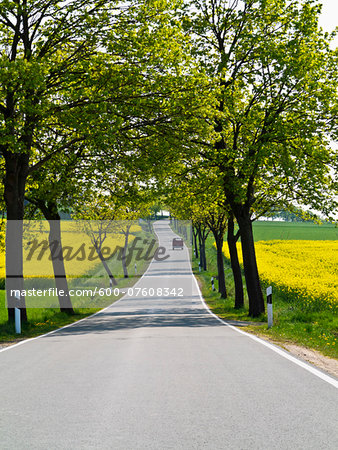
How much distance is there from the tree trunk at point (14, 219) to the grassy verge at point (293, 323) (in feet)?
23.0

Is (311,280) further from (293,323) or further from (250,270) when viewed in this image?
(293,323)

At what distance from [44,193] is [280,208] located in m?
9.66

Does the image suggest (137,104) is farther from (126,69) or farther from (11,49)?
(11,49)

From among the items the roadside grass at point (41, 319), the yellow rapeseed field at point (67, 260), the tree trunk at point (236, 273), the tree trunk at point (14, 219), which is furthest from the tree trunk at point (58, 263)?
the tree trunk at point (236, 273)

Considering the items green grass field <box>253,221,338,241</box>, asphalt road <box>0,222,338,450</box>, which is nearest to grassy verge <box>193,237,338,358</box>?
asphalt road <box>0,222,338,450</box>

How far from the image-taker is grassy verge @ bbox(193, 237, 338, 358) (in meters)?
12.0

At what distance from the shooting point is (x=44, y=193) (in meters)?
18.9

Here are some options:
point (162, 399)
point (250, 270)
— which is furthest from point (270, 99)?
point (162, 399)

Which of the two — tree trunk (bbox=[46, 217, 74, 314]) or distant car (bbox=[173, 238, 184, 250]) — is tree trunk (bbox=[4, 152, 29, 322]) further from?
distant car (bbox=[173, 238, 184, 250])

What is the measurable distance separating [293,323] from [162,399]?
1170 centimetres

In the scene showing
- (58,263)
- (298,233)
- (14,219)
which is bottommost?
(58,263)

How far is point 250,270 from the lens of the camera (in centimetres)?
2025

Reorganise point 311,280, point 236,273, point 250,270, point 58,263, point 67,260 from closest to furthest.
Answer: point 250,270, point 58,263, point 236,273, point 311,280, point 67,260

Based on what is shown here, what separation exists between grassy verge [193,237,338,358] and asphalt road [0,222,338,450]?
2.28m
